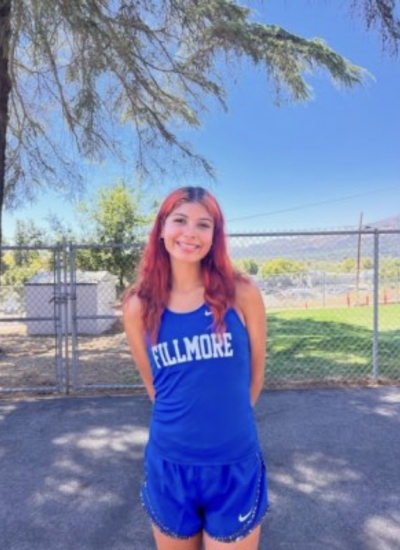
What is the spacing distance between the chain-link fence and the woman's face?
0.62m

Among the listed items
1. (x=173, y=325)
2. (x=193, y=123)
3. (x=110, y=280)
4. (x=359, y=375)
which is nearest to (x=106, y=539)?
(x=173, y=325)

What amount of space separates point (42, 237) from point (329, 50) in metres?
16.2

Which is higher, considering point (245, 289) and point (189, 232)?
point (189, 232)

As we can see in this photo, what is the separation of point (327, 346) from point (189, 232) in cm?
810

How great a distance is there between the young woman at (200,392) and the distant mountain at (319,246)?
413 centimetres

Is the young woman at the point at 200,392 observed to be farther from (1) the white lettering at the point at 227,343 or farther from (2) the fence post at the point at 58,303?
(2) the fence post at the point at 58,303

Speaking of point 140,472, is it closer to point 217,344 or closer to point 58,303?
point 217,344

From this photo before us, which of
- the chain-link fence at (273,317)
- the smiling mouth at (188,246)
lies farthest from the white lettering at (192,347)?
the chain-link fence at (273,317)

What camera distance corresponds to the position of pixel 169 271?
1695 millimetres

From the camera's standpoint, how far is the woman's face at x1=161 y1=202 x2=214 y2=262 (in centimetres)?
160

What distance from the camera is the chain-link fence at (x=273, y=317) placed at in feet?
19.3

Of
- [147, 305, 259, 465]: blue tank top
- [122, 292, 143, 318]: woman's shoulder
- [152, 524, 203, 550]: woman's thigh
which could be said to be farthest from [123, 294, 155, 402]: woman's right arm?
[152, 524, 203, 550]: woman's thigh

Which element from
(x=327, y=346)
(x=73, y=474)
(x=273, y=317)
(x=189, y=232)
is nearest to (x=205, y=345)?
(x=189, y=232)

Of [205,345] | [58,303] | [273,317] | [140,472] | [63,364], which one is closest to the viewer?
[205,345]
